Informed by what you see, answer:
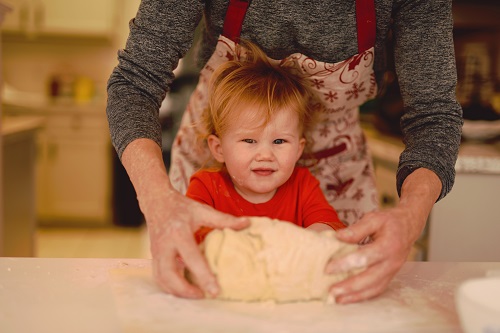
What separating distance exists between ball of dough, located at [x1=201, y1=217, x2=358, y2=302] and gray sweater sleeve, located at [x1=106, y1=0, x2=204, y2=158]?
0.29 metres

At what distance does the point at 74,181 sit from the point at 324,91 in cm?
345

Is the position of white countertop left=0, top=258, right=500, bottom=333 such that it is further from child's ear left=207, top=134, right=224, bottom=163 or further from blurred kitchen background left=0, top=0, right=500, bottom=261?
blurred kitchen background left=0, top=0, right=500, bottom=261

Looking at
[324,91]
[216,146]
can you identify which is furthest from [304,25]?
[216,146]

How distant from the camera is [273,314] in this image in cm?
76

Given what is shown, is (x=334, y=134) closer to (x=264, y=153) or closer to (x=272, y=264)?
(x=264, y=153)

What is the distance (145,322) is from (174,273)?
0.29 ft

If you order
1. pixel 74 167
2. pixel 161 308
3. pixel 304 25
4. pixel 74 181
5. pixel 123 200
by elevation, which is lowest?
pixel 123 200

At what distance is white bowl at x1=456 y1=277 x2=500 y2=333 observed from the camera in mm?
600

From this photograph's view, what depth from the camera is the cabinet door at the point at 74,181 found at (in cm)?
441

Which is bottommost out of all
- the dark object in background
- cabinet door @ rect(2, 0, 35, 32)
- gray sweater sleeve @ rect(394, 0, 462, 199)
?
the dark object in background

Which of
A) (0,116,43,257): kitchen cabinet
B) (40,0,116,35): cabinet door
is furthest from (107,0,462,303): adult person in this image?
(40,0,116,35): cabinet door

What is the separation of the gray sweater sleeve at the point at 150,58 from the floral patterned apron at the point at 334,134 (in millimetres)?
174

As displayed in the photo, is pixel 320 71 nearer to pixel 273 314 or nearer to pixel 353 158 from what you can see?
pixel 353 158

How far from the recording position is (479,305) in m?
0.61
